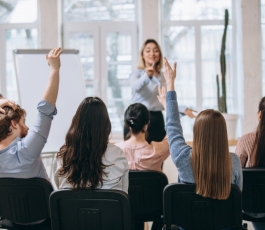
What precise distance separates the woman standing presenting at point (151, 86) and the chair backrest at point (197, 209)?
2057mm

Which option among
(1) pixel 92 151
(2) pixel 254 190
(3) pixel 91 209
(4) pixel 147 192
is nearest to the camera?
(3) pixel 91 209

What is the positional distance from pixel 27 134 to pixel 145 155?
887 mm

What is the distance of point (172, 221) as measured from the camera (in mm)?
2121

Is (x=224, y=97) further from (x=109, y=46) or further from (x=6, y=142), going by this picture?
(x=6, y=142)

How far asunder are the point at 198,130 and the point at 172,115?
7.2 inches

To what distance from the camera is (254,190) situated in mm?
2453

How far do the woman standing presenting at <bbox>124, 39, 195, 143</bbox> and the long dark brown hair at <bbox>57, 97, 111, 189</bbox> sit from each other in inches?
80.8

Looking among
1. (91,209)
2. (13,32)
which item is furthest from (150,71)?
(13,32)

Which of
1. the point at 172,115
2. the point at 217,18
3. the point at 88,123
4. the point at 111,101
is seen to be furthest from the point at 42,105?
the point at 217,18

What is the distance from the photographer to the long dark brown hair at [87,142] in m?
2.04

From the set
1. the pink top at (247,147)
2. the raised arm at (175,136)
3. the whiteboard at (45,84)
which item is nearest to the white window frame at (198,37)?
the whiteboard at (45,84)

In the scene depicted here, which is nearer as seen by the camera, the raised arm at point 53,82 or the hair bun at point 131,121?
the raised arm at point 53,82

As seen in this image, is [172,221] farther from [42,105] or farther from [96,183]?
[42,105]

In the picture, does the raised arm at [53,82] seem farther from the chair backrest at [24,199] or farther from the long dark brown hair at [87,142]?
the chair backrest at [24,199]
